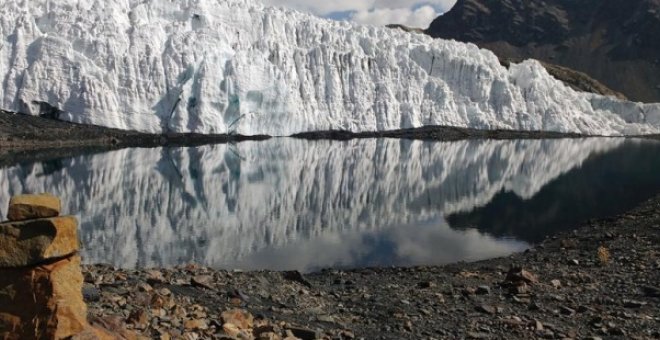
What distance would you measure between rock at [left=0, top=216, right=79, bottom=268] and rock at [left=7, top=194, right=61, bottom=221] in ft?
0.35

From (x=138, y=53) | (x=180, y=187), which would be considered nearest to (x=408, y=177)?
(x=180, y=187)

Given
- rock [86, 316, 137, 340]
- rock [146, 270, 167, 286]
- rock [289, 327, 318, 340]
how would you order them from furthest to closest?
rock [146, 270, 167, 286] → rock [289, 327, 318, 340] → rock [86, 316, 137, 340]

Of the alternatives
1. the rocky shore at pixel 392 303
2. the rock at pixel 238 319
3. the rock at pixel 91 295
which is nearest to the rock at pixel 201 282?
the rocky shore at pixel 392 303

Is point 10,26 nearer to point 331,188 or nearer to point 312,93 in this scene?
point 312,93

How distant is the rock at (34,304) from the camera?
18.6 feet

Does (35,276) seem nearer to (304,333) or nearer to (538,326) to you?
(304,333)

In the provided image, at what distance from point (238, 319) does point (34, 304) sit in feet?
10.3

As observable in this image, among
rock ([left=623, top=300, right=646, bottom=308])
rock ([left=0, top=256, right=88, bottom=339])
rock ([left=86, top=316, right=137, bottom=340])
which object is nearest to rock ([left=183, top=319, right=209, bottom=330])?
rock ([left=86, top=316, right=137, bottom=340])

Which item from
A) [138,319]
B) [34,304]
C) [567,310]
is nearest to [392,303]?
[567,310]

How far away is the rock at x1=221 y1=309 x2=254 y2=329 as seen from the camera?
322 inches

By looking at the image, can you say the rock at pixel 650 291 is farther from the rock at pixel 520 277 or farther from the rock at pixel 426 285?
the rock at pixel 426 285

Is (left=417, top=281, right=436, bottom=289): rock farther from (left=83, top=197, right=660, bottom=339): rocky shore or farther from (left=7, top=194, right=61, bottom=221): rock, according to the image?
(left=7, top=194, right=61, bottom=221): rock

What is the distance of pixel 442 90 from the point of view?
3964 inches

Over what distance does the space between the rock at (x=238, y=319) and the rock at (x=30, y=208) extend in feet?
10.4
